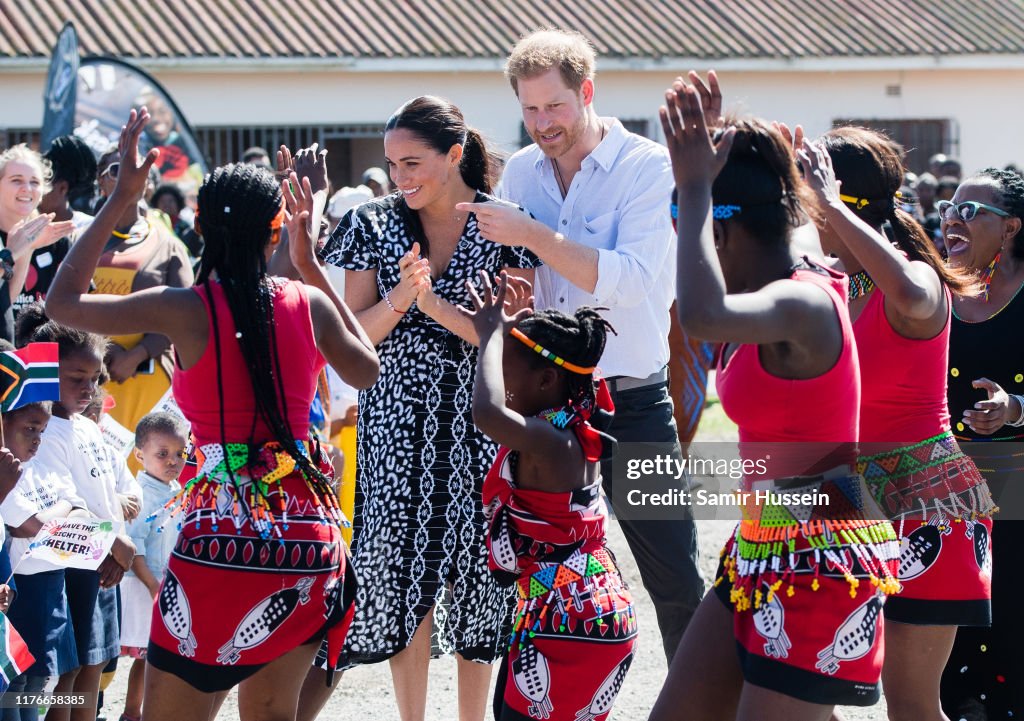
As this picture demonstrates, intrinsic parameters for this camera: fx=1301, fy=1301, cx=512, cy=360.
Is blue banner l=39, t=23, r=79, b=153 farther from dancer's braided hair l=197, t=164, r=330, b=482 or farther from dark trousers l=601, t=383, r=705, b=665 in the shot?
dancer's braided hair l=197, t=164, r=330, b=482

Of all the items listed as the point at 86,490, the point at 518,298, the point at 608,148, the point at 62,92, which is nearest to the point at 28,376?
the point at 86,490

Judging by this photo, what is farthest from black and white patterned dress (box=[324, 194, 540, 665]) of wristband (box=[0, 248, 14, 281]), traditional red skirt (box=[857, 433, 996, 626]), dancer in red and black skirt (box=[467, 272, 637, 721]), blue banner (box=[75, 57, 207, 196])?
blue banner (box=[75, 57, 207, 196])

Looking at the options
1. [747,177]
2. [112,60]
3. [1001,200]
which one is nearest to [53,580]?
[747,177]

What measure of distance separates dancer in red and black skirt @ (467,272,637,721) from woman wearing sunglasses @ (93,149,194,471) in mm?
3477

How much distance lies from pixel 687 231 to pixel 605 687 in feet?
4.45

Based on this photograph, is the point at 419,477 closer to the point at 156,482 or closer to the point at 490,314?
the point at 490,314

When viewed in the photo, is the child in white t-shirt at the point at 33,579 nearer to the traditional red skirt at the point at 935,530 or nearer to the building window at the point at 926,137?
the traditional red skirt at the point at 935,530

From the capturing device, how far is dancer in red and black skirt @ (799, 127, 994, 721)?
3.61 metres

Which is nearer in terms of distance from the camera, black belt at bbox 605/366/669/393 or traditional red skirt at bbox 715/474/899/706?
traditional red skirt at bbox 715/474/899/706

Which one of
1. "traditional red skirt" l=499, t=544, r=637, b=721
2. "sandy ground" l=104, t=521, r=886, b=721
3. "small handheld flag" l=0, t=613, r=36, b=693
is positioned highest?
"traditional red skirt" l=499, t=544, r=637, b=721

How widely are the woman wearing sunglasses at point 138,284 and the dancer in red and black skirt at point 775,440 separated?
4.20 metres

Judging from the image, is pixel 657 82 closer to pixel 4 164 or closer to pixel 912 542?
pixel 4 164

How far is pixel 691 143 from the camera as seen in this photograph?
2992 millimetres

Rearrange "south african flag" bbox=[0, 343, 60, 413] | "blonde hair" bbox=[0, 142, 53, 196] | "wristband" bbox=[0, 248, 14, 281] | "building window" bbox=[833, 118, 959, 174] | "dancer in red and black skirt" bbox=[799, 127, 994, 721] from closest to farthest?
"dancer in red and black skirt" bbox=[799, 127, 994, 721] < "south african flag" bbox=[0, 343, 60, 413] < "wristband" bbox=[0, 248, 14, 281] < "blonde hair" bbox=[0, 142, 53, 196] < "building window" bbox=[833, 118, 959, 174]
